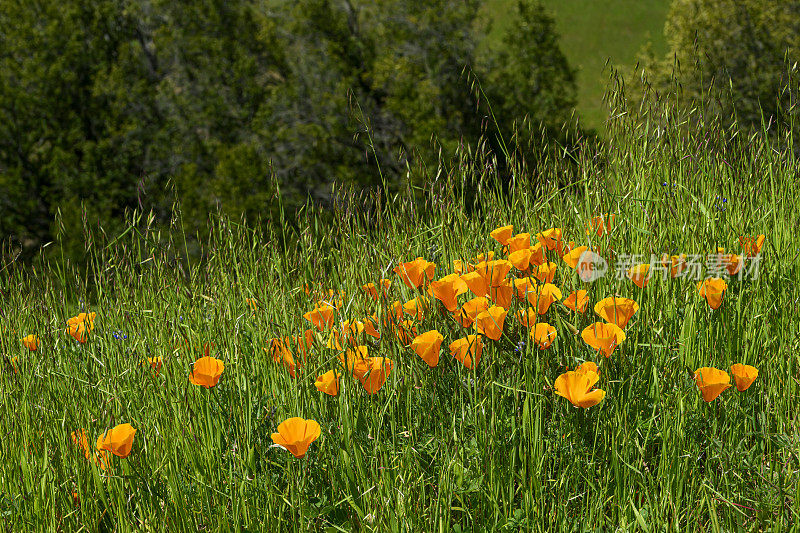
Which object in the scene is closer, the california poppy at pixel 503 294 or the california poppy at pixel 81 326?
the california poppy at pixel 503 294

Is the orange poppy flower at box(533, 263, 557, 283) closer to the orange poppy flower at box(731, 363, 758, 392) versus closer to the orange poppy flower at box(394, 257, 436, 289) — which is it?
the orange poppy flower at box(394, 257, 436, 289)

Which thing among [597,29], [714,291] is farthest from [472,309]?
[597,29]

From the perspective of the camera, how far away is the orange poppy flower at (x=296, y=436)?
1.42m

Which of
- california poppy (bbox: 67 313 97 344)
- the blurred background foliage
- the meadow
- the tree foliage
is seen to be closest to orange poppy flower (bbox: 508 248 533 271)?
the meadow

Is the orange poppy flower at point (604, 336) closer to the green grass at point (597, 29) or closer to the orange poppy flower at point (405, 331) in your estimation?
the orange poppy flower at point (405, 331)

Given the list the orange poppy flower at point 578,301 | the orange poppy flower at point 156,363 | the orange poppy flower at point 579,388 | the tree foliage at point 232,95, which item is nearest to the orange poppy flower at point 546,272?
the orange poppy flower at point 578,301

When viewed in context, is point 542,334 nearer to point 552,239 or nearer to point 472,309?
point 472,309

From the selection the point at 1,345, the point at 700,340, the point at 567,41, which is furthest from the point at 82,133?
the point at 567,41

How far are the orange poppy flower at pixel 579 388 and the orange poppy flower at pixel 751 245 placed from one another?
86 cm

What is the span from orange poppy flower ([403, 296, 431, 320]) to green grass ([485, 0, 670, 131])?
84.5ft

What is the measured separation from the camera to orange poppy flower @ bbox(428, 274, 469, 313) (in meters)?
1.80

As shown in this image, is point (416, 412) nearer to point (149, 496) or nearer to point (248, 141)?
point (149, 496)

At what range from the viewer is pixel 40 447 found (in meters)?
1.99

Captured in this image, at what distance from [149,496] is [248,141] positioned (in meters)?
8.76
